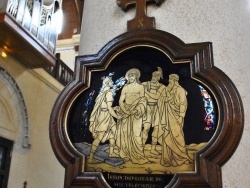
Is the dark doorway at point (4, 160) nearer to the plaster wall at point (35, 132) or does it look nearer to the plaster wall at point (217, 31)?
the plaster wall at point (35, 132)

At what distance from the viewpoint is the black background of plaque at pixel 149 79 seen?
49.4 inches

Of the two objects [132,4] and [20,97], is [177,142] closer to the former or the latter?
[132,4]

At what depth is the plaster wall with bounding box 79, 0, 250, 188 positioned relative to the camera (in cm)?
125

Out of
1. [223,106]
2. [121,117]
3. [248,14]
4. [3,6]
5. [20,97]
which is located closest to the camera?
[223,106]

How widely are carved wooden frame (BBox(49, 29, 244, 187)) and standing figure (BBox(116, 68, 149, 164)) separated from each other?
0.47 feet

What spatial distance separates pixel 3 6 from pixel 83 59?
4.11m

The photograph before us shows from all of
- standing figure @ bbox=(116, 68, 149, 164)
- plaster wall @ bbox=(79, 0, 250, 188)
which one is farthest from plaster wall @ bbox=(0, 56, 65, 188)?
standing figure @ bbox=(116, 68, 149, 164)

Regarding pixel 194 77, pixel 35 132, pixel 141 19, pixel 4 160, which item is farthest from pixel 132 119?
pixel 35 132

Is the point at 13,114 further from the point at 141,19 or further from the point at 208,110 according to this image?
the point at 208,110

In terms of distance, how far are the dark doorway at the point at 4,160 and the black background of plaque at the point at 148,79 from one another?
4.58 m

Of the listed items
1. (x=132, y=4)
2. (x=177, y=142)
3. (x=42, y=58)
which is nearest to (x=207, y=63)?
(x=177, y=142)

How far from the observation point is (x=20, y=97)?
6.15 meters

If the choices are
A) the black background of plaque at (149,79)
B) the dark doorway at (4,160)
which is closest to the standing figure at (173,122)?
the black background of plaque at (149,79)

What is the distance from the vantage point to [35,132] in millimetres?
6613
